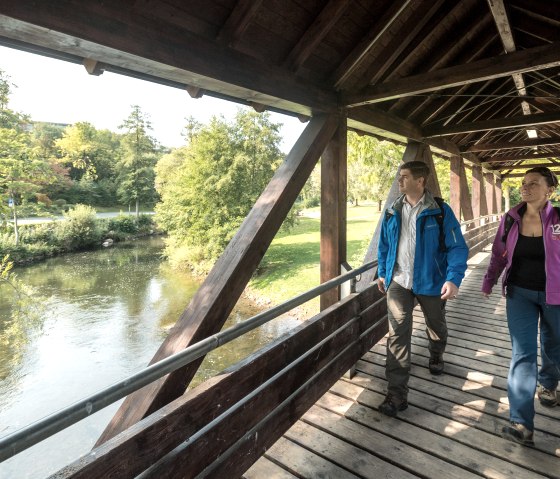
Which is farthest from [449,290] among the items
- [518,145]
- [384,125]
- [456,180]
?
[518,145]

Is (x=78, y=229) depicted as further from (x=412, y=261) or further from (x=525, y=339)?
(x=525, y=339)

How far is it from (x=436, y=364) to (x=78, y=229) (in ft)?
96.0

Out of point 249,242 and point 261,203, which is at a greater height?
point 261,203

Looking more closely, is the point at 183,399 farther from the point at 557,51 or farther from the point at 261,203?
the point at 557,51

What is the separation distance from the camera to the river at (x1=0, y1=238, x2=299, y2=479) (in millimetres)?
9398

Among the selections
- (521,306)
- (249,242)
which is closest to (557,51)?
(521,306)

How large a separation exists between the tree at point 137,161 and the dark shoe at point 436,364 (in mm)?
40431

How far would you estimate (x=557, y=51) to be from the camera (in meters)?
2.83

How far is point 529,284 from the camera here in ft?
7.23

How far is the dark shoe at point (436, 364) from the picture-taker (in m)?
3.16

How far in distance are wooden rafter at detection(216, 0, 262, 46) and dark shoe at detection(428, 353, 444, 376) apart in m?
3.01

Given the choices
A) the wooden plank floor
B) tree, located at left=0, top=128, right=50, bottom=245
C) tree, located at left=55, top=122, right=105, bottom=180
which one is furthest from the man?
tree, located at left=55, top=122, right=105, bottom=180

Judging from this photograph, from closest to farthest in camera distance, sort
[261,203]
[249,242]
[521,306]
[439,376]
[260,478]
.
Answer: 1. [260,478]
2. [521,306]
3. [249,242]
4. [261,203]
5. [439,376]

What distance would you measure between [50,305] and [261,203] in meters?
18.2
